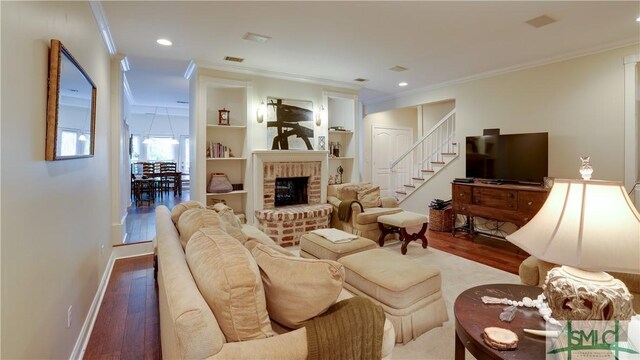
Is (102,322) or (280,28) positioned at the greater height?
(280,28)

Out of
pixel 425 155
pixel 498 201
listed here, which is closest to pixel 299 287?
pixel 498 201

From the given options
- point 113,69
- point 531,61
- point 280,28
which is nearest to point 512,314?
point 280,28

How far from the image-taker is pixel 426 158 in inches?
263

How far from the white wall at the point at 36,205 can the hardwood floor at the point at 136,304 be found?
0.75 ft

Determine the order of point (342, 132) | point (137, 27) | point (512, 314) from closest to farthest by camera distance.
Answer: point (512, 314), point (137, 27), point (342, 132)

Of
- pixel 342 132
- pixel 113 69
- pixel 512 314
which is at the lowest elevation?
pixel 512 314

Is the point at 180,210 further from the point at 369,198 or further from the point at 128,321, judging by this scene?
the point at 369,198

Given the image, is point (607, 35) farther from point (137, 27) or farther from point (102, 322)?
point (102, 322)

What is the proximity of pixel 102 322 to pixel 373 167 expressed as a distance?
20.5 ft

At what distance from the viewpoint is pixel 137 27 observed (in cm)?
334

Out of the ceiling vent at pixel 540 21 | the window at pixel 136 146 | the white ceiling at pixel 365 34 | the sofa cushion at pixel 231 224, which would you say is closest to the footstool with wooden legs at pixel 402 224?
the white ceiling at pixel 365 34

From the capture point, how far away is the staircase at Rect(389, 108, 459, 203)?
6.00 metres

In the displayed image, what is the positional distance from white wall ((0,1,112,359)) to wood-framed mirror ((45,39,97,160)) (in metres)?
0.04

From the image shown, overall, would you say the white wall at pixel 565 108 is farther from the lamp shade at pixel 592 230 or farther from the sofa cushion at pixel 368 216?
the lamp shade at pixel 592 230
